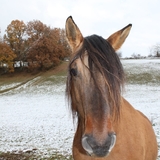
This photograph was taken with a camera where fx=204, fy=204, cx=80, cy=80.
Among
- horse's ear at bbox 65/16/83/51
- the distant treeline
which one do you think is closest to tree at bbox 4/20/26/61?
the distant treeline

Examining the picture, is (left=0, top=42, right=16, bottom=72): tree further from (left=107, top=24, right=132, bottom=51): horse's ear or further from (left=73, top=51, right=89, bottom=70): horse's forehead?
(left=73, top=51, right=89, bottom=70): horse's forehead

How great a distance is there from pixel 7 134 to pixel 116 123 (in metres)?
8.16

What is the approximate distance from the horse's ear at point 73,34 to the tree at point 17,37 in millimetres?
38394

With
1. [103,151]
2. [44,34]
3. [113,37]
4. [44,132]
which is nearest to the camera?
[103,151]

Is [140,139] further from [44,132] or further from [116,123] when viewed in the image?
[44,132]

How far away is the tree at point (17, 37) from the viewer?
3950 centimetres

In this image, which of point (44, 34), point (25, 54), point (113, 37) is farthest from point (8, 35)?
point (113, 37)

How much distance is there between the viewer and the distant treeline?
36375 mm

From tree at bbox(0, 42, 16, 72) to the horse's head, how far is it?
37.4m

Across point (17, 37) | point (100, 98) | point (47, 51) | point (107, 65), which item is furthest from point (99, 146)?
point (17, 37)

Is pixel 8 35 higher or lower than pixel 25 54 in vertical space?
higher

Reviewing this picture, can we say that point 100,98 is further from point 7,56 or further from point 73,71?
point 7,56

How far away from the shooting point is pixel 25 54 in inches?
1559

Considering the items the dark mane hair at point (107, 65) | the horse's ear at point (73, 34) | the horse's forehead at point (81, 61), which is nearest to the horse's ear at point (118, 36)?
the dark mane hair at point (107, 65)
